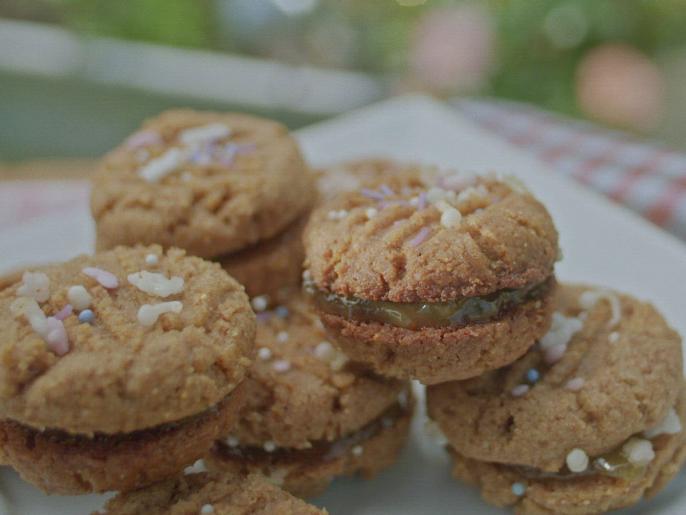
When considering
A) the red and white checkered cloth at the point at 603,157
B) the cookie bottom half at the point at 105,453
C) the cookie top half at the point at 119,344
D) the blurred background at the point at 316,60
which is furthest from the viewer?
the blurred background at the point at 316,60

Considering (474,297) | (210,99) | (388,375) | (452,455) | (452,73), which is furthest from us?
(452,73)

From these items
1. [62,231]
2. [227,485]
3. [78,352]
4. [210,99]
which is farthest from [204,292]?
[210,99]

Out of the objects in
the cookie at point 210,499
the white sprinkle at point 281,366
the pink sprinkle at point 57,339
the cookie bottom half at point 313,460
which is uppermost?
the pink sprinkle at point 57,339

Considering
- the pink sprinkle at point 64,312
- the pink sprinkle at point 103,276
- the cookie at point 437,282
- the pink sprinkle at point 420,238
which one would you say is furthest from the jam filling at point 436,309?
the pink sprinkle at point 64,312

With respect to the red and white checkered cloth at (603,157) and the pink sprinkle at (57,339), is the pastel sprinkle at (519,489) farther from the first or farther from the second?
the red and white checkered cloth at (603,157)

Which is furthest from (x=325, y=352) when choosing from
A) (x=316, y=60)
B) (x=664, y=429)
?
(x=316, y=60)

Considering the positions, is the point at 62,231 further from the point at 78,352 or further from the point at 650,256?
the point at 650,256

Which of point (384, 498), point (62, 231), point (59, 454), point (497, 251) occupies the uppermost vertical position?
point (497, 251)
